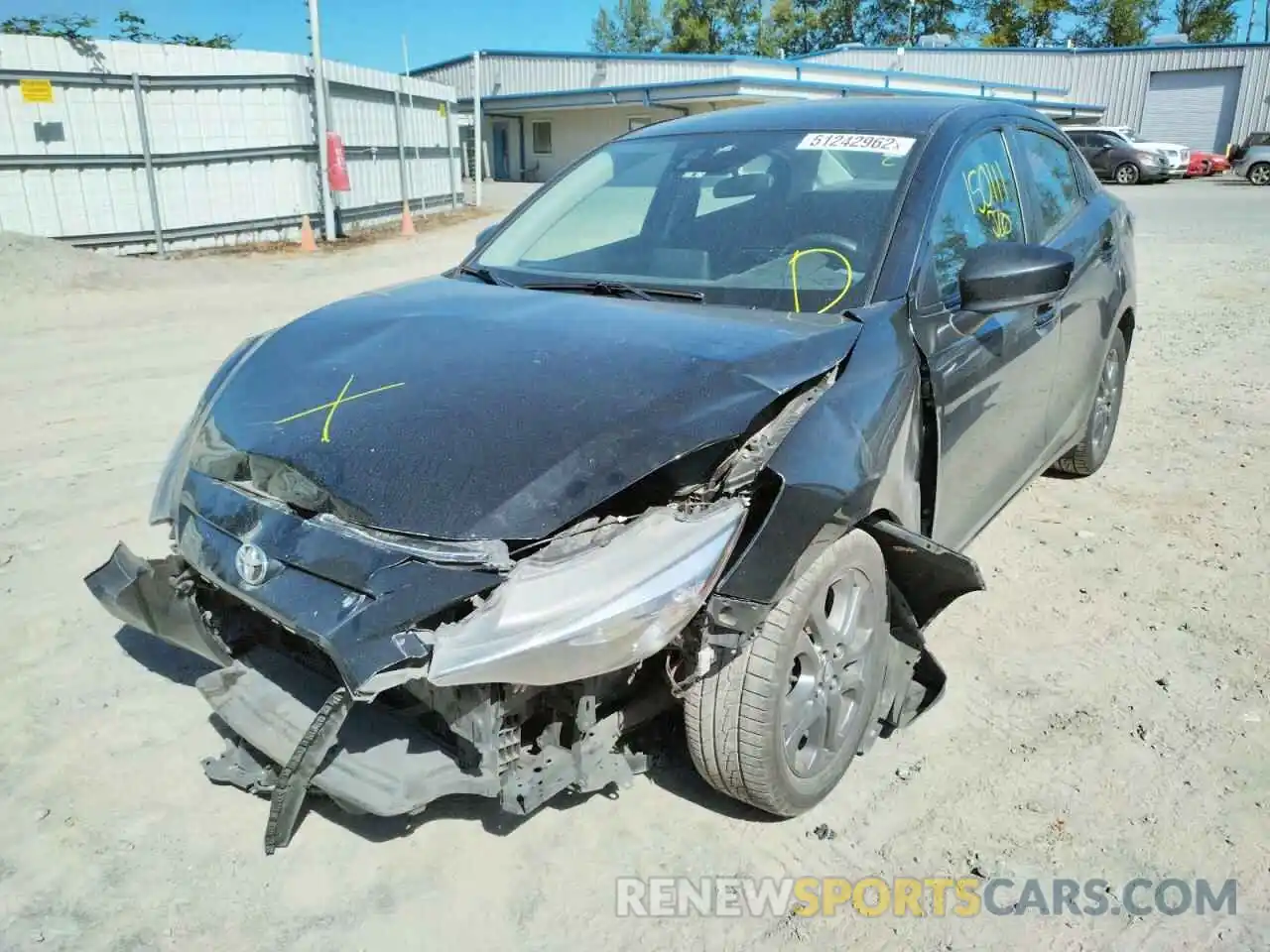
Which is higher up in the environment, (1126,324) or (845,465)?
(845,465)

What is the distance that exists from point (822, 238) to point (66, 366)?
6.61 meters

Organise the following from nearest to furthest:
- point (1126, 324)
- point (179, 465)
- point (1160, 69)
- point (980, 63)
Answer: point (179, 465) < point (1126, 324) < point (1160, 69) < point (980, 63)

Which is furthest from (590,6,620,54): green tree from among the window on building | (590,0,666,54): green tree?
the window on building

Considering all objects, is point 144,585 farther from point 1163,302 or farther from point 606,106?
point 606,106

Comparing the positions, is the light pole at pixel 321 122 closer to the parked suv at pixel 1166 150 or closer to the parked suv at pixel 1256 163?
the parked suv at pixel 1166 150

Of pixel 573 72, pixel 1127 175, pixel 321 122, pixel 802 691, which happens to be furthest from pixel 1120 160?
pixel 802 691

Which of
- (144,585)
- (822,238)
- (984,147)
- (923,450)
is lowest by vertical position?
(144,585)

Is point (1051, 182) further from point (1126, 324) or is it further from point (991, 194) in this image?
point (1126, 324)

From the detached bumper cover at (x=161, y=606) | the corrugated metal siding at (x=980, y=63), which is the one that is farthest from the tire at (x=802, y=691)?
the corrugated metal siding at (x=980, y=63)

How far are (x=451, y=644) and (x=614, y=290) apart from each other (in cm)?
155

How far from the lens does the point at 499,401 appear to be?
2410mm

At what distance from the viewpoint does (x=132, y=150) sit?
43.0 ft

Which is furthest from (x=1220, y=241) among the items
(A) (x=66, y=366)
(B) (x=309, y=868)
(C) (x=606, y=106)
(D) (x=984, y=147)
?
(C) (x=606, y=106)

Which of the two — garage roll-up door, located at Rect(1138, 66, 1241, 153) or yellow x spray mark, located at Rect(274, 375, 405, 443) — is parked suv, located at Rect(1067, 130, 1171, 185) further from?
yellow x spray mark, located at Rect(274, 375, 405, 443)
